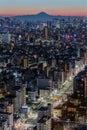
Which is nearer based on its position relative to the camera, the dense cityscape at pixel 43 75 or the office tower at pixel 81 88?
the dense cityscape at pixel 43 75

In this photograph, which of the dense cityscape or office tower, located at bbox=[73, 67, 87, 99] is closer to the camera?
the dense cityscape

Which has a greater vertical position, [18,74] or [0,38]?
[0,38]

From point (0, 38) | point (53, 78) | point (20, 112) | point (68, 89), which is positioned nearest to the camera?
point (20, 112)

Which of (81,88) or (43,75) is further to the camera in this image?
(43,75)

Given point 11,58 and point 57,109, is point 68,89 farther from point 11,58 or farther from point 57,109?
point 11,58

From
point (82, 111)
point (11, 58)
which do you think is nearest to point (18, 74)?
point (11, 58)

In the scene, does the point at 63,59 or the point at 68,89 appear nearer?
the point at 68,89

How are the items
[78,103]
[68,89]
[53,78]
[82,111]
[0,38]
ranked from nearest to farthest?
[82,111], [78,103], [68,89], [0,38], [53,78]

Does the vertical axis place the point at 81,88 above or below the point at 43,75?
above
